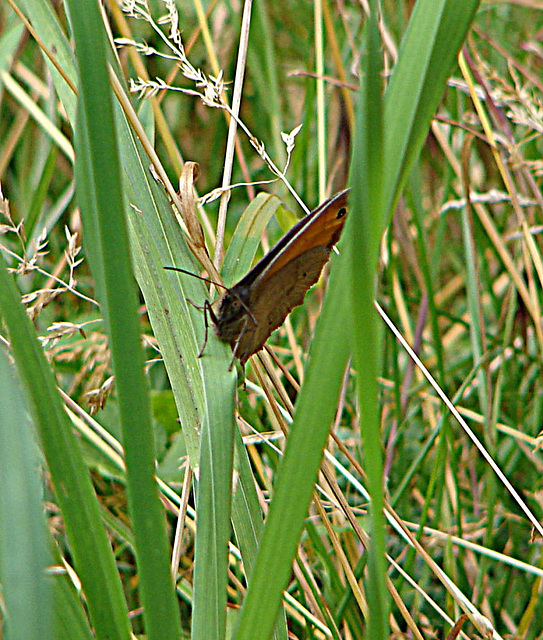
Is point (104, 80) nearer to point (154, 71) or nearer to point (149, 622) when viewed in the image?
point (149, 622)

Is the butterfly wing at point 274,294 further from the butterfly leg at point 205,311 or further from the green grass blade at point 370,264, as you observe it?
the green grass blade at point 370,264

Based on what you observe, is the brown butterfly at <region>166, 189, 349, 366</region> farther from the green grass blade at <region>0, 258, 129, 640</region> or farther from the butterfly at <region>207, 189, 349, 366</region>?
the green grass blade at <region>0, 258, 129, 640</region>

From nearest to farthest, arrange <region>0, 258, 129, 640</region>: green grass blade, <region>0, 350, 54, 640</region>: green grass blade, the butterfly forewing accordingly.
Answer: <region>0, 350, 54, 640</region>: green grass blade < <region>0, 258, 129, 640</region>: green grass blade < the butterfly forewing

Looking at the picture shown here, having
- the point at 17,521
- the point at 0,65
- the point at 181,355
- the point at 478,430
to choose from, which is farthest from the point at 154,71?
the point at 17,521

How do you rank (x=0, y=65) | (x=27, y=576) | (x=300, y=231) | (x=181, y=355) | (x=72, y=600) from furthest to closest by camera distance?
(x=0, y=65) < (x=181, y=355) < (x=300, y=231) < (x=72, y=600) < (x=27, y=576)

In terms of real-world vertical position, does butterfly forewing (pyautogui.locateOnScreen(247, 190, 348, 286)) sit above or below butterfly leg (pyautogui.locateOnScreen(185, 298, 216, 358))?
above

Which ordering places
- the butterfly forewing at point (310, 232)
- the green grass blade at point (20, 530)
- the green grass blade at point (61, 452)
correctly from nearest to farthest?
the green grass blade at point (20, 530) → the green grass blade at point (61, 452) → the butterfly forewing at point (310, 232)

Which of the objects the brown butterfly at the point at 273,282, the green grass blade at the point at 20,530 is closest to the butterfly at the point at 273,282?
the brown butterfly at the point at 273,282

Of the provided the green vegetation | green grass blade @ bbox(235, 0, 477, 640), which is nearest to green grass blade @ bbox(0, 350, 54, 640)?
the green vegetation

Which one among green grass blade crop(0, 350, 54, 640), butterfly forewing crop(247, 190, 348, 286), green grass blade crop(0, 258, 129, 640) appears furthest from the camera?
butterfly forewing crop(247, 190, 348, 286)
